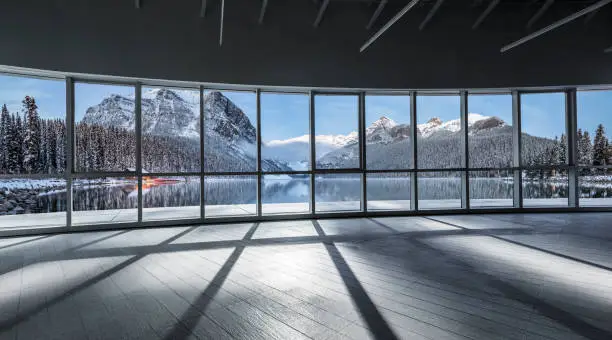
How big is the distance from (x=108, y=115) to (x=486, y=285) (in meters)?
6.89

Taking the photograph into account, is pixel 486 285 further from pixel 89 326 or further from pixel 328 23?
pixel 328 23

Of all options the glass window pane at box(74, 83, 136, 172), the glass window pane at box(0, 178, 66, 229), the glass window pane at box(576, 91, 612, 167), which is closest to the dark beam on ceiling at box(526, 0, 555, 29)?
the glass window pane at box(576, 91, 612, 167)

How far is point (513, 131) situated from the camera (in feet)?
26.5

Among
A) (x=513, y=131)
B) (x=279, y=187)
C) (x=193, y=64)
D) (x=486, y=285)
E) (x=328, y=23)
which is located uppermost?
(x=328, y=23)

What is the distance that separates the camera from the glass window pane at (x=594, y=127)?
8.10 m

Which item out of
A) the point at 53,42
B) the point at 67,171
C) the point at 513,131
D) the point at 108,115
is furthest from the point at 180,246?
the point at 513,131

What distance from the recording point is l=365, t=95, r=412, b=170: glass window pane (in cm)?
790

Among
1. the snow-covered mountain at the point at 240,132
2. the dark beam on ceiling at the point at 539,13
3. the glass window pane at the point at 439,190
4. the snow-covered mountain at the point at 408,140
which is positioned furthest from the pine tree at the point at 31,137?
the dark beam on ceiling at the point at 539,13

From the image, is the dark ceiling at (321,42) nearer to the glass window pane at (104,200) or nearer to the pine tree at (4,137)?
the pine tree at (4,137)

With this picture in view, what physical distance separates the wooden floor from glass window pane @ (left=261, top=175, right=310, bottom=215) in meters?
2.01

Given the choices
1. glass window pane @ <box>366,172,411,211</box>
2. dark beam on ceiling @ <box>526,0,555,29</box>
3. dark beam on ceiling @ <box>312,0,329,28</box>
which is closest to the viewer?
dark beam on ceiling @ <box>312,0,329,28</box>

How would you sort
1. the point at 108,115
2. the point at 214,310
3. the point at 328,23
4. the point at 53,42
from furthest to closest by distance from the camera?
the point at 328,23 → the point at 108,115 → the point at 53,42 → the point at 214,310

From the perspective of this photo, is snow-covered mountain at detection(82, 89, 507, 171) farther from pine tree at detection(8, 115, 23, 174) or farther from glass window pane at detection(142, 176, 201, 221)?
pine tree at detection(8, 115, 23, 174)

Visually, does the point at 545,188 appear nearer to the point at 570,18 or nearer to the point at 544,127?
the point at 544,127
